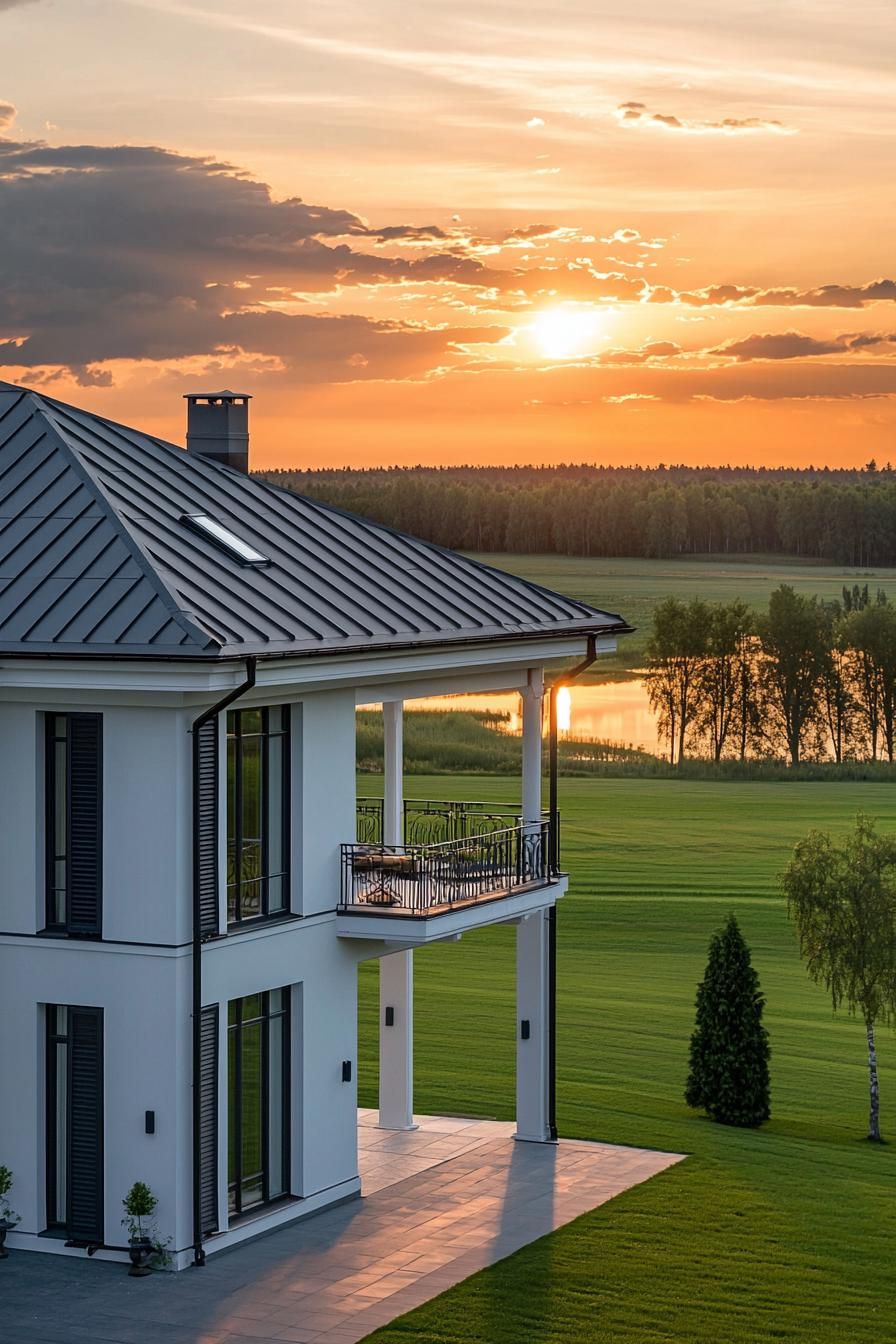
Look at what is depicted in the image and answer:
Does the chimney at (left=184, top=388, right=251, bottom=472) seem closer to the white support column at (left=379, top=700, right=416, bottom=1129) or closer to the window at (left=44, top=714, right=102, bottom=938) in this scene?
the white support column at (left=379, top=700, right=416, bottom=1129)

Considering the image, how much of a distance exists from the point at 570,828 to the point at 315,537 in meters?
38.3

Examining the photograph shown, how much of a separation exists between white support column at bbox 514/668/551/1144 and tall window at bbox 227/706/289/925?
4433 mm

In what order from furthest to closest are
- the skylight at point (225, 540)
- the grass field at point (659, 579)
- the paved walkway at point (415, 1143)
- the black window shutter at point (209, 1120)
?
the grass field at point (659, 579) < the paved walkway at point (415, 1143) < the skylight at point (225, 540) < the black window shutter at point (209, 1120)

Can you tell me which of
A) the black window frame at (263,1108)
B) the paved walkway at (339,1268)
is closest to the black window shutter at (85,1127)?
the paved walkway at (339,1268)

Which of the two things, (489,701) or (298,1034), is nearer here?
(298,1034)

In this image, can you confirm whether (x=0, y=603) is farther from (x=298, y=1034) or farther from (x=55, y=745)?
(x=298, y=1034)

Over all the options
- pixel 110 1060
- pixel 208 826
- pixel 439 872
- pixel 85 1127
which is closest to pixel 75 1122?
pixel 85 1127

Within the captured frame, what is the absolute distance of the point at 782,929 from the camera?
47.1m

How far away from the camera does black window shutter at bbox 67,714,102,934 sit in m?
19.0

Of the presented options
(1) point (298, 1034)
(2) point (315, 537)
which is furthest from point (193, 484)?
(1) point (298, 1034)

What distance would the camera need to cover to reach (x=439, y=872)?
21547mm

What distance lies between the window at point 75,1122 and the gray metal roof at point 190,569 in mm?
3711

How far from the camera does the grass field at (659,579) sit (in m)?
120

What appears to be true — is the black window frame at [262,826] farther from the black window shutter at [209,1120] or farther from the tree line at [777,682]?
the tree line at [777,682]
